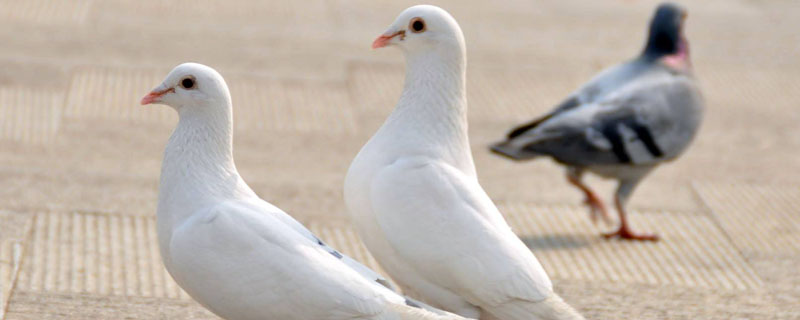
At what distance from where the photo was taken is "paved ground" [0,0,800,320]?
5281 millimetres

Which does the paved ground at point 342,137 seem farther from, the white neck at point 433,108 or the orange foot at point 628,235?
the white neck at point 433,108

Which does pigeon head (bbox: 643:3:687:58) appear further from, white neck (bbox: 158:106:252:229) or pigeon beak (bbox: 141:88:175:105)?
pigeon beak (bbox: 141:88:175:105)

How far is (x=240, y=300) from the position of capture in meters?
3.74

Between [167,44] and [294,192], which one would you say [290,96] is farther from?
[294,192]

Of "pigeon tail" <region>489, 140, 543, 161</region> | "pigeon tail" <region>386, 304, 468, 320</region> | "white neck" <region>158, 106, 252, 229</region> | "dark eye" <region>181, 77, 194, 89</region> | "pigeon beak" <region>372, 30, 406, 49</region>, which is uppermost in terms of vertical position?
"pigeon beak" <region>372, 30, 406, 49</region>

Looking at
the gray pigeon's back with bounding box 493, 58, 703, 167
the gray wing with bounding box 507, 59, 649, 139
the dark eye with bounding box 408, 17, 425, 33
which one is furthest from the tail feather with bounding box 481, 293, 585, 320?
the gray wing with bounding box 507, 59, 649, 139

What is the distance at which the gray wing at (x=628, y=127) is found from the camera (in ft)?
19.7

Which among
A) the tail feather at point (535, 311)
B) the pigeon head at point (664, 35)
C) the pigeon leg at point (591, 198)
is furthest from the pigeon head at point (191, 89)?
the pigeon head at point (664, 35)

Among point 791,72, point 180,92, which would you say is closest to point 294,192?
point 180,92

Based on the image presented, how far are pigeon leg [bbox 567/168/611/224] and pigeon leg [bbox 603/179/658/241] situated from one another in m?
0.07

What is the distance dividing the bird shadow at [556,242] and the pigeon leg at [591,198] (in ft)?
0.54

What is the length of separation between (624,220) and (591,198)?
0.20 metres

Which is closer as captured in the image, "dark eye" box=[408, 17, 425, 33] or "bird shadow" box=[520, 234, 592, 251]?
"dark eye" box=[408, 17, 425, 33]

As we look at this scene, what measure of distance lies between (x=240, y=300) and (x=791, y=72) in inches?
272
